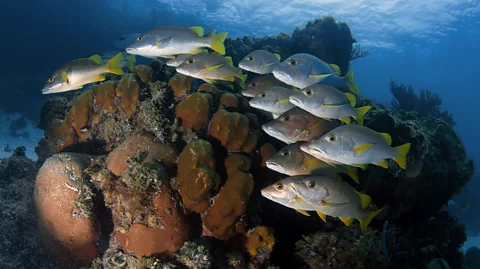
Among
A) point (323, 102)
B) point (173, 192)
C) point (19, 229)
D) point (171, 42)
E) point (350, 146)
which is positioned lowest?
point (19, 229)

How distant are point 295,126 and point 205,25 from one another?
41.4 m

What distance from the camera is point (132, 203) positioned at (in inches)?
144

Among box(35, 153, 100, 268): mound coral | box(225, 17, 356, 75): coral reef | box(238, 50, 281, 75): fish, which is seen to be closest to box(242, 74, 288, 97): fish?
box(238, 50, 281, 75): fish

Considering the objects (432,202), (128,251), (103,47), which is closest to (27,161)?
(128,251)

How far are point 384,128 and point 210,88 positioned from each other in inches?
150

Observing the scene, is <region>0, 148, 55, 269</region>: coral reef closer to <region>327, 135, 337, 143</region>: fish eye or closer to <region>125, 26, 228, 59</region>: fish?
<region>125, 26, 228, 59</region>: fish

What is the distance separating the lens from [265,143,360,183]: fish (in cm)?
365

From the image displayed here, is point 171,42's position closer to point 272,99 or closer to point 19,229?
point 272,99

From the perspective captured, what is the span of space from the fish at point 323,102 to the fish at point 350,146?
0.49 metres

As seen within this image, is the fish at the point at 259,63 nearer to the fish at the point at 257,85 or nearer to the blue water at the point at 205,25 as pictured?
the fish at the point at 257,85

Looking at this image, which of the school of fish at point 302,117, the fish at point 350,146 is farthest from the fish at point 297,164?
the fish at point 350,146

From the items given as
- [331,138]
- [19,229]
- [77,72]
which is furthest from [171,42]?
[19,229]

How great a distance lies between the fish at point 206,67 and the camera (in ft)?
15.2

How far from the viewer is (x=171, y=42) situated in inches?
170
